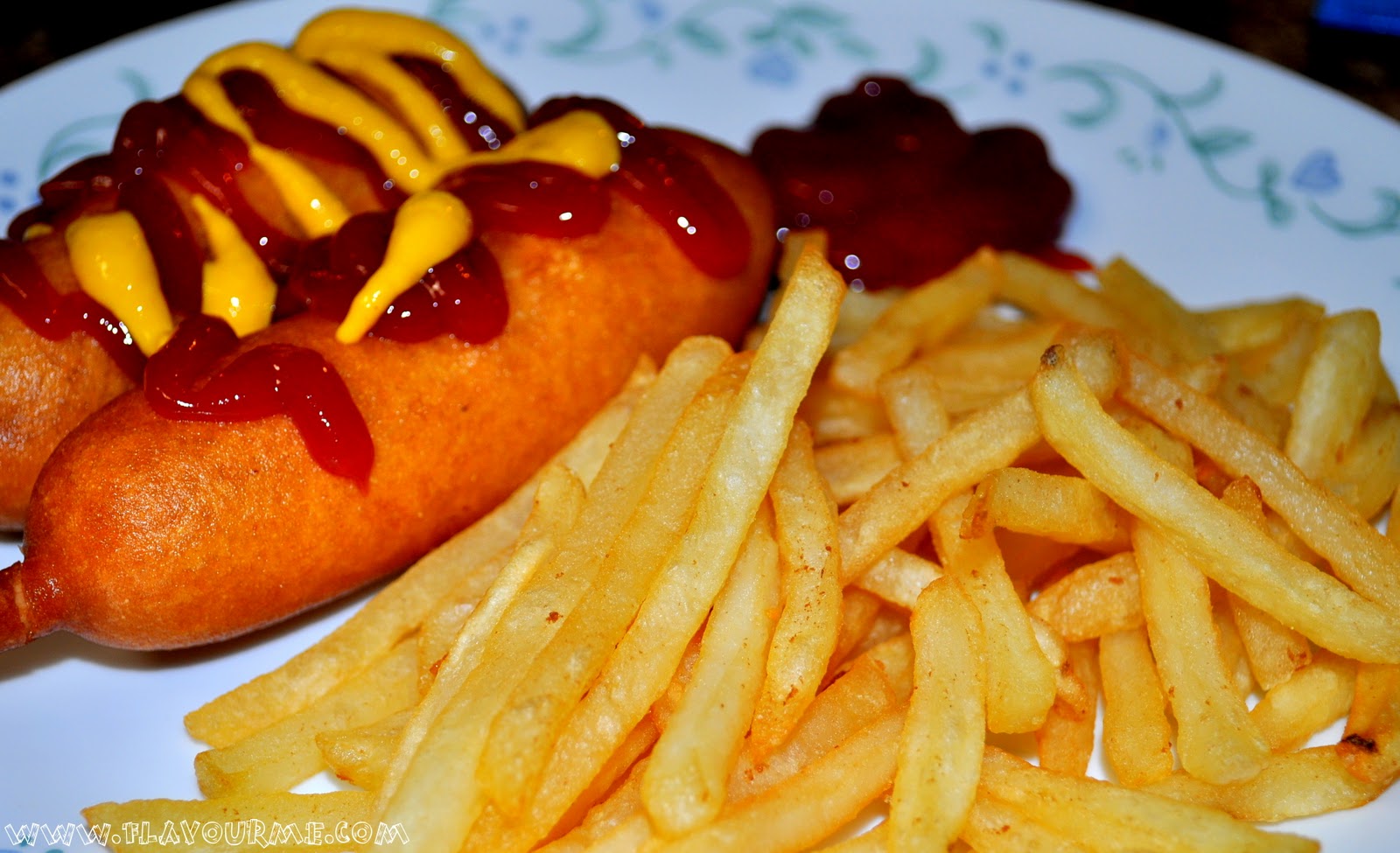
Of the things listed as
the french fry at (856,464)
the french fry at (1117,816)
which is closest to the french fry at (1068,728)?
the french fry at (1117,816)

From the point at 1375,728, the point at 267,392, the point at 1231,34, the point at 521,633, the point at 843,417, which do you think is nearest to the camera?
the point at 521,633

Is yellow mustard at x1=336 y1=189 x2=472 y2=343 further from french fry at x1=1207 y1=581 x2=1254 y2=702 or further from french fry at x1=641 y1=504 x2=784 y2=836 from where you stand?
french fry at x1=1207 y1=581 x2=1254 y2=702

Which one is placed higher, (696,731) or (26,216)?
(26,216)

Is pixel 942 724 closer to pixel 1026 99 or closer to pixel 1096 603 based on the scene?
pixel 1096 603

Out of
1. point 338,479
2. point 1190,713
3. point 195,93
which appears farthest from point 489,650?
point 195,93

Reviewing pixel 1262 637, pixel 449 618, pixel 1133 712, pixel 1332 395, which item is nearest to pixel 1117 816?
pixel 1133 712

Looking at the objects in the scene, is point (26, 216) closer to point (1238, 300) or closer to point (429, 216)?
point (429, 216)
